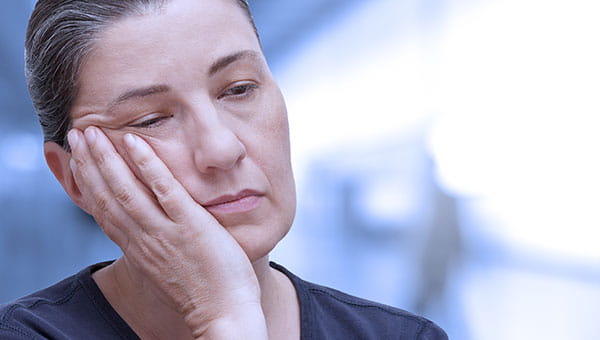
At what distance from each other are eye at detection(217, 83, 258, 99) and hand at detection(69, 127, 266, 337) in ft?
0.50

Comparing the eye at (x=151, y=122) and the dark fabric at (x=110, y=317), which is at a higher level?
the eye at (x=151, y=122)

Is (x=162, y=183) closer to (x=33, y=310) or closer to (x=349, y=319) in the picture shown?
(x=33, y=310)

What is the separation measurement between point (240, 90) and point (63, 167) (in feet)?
1.16

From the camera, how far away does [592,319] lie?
2410 millimetres

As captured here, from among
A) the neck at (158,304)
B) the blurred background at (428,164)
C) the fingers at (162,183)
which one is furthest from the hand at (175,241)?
the blurred background at (428,164)

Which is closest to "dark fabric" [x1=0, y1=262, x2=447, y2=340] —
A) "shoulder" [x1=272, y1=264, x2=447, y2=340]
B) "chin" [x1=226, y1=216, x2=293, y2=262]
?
"shoulder" [x1=272, y1=264, x2=447, y2=340]

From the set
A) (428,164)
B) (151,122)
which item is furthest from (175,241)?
(428,164)

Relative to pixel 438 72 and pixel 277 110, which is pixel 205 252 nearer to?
pixel 277 110

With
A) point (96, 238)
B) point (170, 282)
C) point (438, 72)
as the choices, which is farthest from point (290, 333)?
point (438, 72)

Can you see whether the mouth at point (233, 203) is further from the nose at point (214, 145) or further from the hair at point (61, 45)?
the hair at point (61, 45)

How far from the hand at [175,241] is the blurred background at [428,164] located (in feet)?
5.17

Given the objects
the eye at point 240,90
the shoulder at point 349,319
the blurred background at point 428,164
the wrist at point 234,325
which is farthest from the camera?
the blurred background at point 428,164

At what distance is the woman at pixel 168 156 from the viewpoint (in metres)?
1.02

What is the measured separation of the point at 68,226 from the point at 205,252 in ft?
5.47
